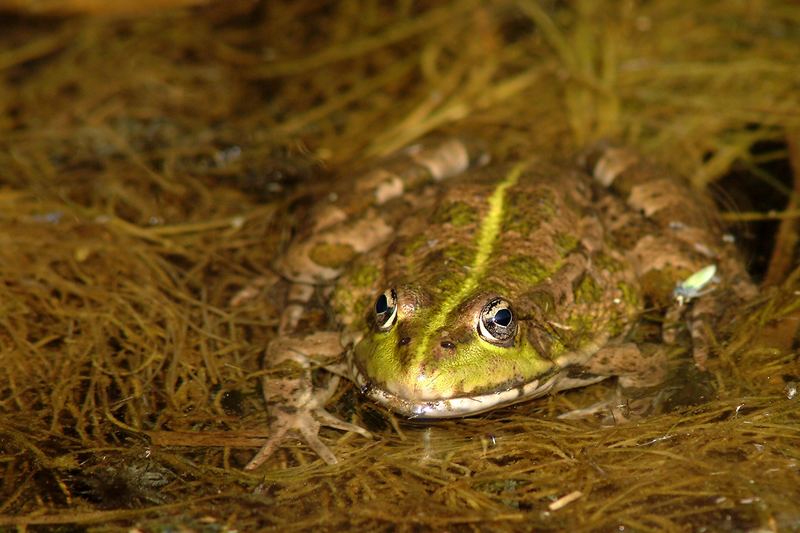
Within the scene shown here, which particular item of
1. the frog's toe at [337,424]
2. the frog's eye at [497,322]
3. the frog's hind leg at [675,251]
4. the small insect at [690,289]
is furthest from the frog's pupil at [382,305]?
the small insect at [690,289]

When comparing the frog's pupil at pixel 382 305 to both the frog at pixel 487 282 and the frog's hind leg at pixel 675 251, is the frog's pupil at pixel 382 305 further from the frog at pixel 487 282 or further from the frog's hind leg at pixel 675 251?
the frog's hind leg at pixel 675 251

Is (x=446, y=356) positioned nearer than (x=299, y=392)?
Yes

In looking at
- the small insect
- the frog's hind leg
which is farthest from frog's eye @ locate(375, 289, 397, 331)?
the small insect

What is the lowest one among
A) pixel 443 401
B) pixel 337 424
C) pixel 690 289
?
pixel 337 424

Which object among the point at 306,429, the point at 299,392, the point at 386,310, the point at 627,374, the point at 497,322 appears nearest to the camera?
the point at 497,322

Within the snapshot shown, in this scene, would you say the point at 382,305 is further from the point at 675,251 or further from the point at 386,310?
the point at 675,251

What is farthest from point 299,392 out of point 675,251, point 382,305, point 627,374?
point 675,251
